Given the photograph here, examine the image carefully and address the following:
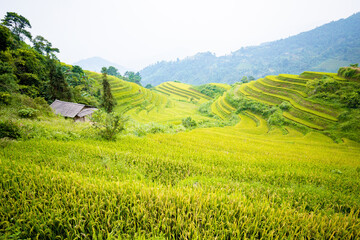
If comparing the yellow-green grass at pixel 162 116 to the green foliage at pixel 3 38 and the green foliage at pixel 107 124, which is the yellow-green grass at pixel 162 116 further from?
the green foliage at pixel 3 38

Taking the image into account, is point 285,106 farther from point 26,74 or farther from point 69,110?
point 26,74

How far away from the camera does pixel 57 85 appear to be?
23750mm

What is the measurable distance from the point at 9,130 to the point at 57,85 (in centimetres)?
2385

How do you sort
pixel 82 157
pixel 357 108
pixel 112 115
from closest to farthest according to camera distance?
pixel 82 157, pixel 112 115, pixel 357 108

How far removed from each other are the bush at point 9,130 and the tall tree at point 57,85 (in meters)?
23.2

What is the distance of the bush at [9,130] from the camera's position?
5632mm

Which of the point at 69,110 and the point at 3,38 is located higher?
the point at 3,38

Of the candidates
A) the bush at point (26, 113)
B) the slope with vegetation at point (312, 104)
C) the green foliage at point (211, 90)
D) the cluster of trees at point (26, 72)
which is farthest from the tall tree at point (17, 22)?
the green foliage at point (211, 90)

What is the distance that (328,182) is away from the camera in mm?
5219

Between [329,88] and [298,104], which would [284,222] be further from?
[329,88]

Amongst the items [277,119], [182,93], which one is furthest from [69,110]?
[182,93]

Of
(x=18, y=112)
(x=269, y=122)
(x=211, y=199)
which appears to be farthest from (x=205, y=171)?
(x=269, y=122)

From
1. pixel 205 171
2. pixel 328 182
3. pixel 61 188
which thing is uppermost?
pixel 61 188

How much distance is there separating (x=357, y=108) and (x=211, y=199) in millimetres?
31994
